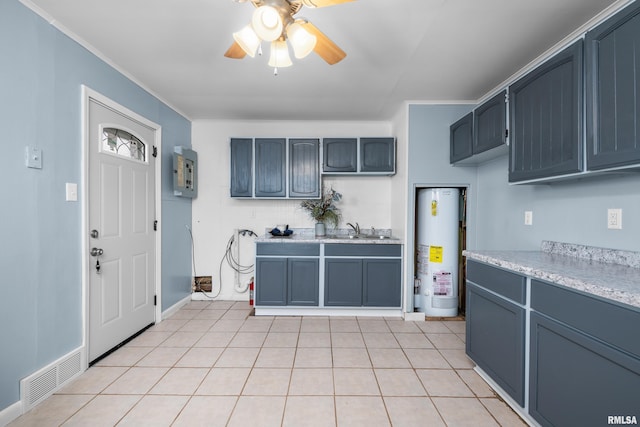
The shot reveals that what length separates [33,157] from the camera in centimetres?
180

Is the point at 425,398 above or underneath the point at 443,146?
underneath

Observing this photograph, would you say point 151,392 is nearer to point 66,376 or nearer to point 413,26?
point 66,376

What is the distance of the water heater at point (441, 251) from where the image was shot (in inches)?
130

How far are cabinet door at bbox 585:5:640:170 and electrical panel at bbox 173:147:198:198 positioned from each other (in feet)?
12.0

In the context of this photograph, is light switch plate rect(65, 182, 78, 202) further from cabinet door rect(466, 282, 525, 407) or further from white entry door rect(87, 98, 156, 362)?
cabinet door rect(466, 282, 525, 407)

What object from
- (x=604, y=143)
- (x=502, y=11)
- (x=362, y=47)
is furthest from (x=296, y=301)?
(x=502, y=11)

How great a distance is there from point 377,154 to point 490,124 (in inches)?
56.9

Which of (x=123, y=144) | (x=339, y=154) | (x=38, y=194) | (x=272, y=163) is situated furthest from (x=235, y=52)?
(x=339, y=154)

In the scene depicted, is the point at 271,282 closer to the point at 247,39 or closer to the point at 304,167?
the point at 304,167

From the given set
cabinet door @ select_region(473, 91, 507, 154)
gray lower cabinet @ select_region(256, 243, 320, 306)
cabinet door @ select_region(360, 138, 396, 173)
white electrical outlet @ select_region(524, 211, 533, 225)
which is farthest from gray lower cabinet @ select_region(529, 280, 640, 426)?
cabinet door @ select_region(360, 138, 396, 173)

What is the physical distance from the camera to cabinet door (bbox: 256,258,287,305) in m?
3.44

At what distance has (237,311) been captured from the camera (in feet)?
11.7

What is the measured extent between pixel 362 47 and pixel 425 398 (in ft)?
8.61

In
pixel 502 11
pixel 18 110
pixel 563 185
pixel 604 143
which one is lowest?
pixel 563 185
